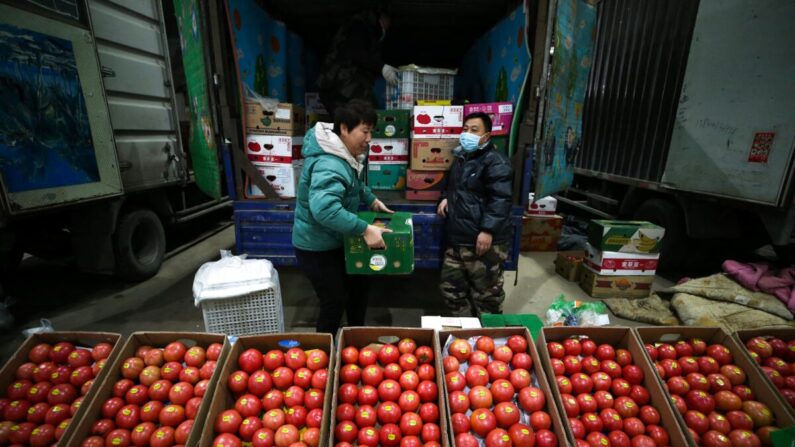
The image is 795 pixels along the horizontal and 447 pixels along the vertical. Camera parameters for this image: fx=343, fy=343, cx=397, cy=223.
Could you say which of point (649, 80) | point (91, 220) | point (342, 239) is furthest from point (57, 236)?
point (649, 80)

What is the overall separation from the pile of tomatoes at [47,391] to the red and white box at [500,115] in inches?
120

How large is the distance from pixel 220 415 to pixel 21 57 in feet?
11.5

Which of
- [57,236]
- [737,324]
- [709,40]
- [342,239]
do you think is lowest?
[737,324]

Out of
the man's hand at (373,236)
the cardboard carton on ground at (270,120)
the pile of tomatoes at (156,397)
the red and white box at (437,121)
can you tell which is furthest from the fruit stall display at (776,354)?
the cardboard carton on ground at (270,120)

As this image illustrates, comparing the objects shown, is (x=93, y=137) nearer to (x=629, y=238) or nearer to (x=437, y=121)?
(x=437, y=121)

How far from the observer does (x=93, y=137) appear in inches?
133

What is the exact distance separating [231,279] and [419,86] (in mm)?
2737

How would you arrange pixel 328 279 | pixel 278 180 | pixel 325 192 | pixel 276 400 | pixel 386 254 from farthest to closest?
pixel 278 180 → pixel 328 279 → pixel 386 254 → pixel 325 192 → pixel 276 400

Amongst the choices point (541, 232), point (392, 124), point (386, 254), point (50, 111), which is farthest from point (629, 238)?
point (50, 111)

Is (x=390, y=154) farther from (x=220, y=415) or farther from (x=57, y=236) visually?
(x=57, y=236)

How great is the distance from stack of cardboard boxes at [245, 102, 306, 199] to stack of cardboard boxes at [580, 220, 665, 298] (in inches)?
139

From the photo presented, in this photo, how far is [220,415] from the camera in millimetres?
1365

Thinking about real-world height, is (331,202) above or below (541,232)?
above

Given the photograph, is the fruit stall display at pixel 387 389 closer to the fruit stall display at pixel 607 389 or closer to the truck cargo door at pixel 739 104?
the fruit stall display at pixel 607 389
